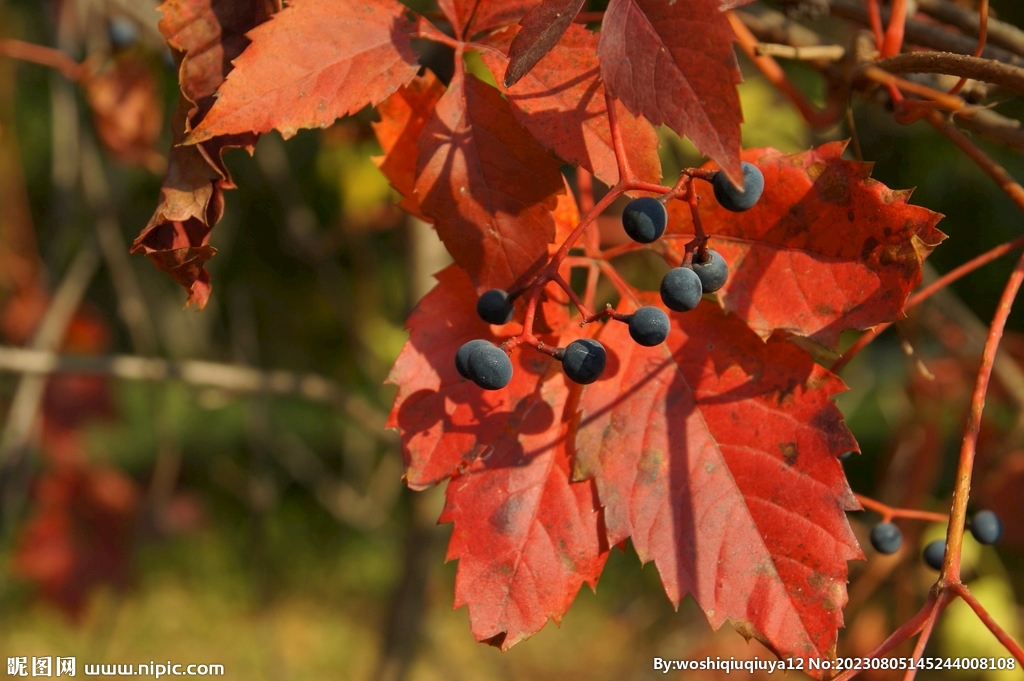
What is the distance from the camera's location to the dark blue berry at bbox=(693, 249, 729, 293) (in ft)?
2.42

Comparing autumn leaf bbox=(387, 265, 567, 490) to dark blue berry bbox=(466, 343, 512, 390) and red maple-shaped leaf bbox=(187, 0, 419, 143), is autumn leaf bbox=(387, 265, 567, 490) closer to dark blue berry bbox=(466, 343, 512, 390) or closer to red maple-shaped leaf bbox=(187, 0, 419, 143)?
dark blue berry bbox=(466, 343, 512, 390)

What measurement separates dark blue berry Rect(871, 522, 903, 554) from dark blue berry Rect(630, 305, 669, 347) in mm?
566

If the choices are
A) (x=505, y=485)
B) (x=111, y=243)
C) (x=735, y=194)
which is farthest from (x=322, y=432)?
(x=735, y=194)

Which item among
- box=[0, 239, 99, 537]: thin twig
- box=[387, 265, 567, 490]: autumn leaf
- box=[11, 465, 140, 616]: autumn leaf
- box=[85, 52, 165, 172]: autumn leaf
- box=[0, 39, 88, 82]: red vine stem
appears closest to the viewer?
box=[387, 265, 567, 490]: autumn leaf

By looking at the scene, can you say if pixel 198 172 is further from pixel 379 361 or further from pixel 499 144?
pixel 379 361

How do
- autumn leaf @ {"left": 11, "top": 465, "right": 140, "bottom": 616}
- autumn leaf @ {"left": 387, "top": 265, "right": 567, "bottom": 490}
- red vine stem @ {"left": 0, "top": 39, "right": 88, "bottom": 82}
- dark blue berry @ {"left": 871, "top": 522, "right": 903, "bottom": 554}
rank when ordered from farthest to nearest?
autumn leaf @ {"left": 11, "top": 465, "right": 140, "bottom": 616} → red vine stem @ {"left": 0, "top": 39, "right": 88, "bottom": 82} → dark blue berry @ {"left": 871, "top": 522, "right": 903, "bottom": 554} → autumn leaf @ {"left": 387, "top": 265, "right": 567, "bottom": 490}

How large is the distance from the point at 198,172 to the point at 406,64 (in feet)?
0.77

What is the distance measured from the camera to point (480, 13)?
83 cm

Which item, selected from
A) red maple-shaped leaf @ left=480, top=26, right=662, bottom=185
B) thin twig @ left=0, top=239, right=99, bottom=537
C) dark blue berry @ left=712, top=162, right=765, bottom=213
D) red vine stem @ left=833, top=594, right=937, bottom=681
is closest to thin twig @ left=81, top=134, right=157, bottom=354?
thin twig @ left=0, top=239, right=99, bottom=537

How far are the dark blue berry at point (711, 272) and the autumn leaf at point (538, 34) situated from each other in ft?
0.84

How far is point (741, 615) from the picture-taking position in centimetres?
78

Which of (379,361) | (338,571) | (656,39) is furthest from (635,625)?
(656,39)

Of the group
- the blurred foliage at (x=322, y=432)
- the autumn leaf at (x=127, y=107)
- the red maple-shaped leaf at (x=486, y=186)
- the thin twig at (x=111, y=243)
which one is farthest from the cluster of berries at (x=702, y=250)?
the thin twig at (x=111, y=243)

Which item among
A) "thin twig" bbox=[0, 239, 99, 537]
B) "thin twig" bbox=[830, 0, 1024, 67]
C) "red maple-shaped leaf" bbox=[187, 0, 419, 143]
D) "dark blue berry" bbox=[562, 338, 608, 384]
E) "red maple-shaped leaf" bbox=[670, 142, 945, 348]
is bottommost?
"thin twig" bbox=[0, 239, 99, 537]
